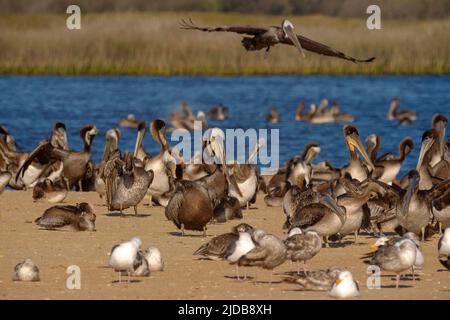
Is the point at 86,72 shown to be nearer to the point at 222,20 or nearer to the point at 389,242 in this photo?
the point at 222,20

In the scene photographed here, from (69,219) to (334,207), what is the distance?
314 cm

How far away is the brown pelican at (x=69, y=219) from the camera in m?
14.5

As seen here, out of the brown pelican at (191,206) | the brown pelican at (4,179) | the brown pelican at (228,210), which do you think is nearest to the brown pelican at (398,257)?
the brown pelican at (191,206)

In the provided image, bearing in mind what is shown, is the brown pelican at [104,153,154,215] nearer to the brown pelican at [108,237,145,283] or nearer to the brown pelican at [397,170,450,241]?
the brown pelican at [397,170,450,241]

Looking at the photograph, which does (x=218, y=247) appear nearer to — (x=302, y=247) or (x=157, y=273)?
(x=157, y=273)

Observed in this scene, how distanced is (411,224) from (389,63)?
1468 inches

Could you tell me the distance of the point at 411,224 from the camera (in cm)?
1379

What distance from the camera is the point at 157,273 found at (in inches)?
471

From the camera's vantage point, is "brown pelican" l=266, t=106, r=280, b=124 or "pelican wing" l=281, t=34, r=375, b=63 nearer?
"pelican wing" l=281, t=34, r=375, b=63

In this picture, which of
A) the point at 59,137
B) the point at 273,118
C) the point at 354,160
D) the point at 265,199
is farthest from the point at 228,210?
the point at 273,118

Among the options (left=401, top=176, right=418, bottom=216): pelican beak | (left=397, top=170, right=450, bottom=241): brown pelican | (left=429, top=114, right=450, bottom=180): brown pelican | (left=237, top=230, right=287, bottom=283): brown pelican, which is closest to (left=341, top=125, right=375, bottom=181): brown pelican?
(left=429, top=114, right=450, bottom=180): brown pelican

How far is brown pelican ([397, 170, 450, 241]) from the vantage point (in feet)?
44.9

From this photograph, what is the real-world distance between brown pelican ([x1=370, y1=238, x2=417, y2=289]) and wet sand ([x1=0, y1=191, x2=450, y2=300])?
0.17 m

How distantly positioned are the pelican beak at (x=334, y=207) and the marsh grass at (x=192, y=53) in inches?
1448
